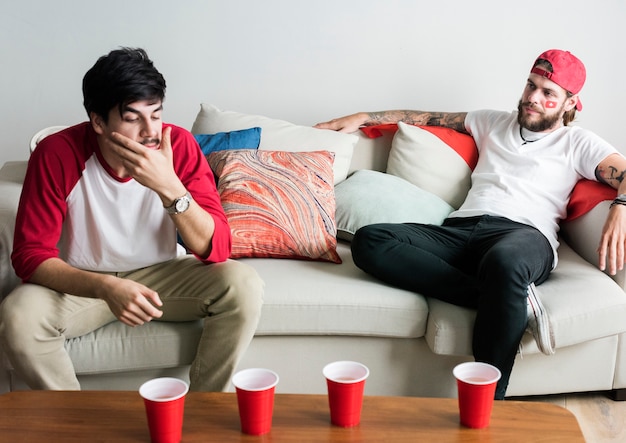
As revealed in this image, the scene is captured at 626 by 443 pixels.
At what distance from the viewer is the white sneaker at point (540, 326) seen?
6.64 ft

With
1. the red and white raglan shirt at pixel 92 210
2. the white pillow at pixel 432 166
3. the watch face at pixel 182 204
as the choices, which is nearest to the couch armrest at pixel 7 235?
the red and white raglan shirt at pixel 92 210

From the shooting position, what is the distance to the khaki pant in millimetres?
1809

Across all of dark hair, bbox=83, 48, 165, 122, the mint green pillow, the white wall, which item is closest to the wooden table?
dark hair, bbox=83, 48, 165, 122

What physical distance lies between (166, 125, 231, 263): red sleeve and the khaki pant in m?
0.05

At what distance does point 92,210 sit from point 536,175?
1438 mm

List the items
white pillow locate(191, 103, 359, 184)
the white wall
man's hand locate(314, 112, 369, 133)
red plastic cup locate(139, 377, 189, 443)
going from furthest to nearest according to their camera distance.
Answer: the white wall < man's hand locate(314, 112, 369, 133) < white pillow locate(191, 103, 359, 184) < red plastic cup locate(139, 377, 189, 443)

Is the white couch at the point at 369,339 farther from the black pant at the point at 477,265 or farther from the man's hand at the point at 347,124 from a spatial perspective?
the man's hand at the point at 347,124

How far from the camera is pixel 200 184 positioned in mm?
1947

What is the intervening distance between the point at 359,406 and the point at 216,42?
2.10 m

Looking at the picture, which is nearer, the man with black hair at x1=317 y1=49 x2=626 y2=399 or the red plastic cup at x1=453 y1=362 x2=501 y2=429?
the red plastic cup at x1=453 y1=362 x2=501 y2=429

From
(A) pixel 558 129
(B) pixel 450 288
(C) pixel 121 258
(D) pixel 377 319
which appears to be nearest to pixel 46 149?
(C) pixel 121 258

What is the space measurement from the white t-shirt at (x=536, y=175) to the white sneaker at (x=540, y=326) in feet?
1.27

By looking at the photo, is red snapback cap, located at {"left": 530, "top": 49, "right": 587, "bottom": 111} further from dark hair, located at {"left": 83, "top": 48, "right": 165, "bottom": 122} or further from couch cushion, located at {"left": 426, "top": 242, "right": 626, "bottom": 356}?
dark hair, located at {"left": 83, "top": 48, "right": 165, "bottom": 122}

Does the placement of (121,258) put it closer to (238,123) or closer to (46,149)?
(46,149)
